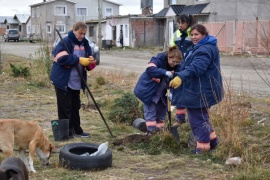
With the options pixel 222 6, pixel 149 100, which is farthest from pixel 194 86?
pixel 222 6

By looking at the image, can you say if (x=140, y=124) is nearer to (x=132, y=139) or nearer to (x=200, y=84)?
(x=132, y=139)

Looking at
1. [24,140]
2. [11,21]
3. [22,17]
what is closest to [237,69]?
[24,140]

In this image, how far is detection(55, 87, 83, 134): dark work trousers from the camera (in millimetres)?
7504

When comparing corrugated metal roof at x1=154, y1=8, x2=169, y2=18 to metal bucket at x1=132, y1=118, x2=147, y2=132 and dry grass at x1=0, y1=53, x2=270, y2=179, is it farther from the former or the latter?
metal bucket at x1=132, y1=118, x2=147, y2=132


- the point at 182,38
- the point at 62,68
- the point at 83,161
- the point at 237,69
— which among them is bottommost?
the point at 237,69

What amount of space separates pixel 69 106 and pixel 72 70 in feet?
1.85

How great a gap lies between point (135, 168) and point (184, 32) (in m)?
2.82

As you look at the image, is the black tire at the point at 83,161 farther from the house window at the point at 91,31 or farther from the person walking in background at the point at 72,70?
the house window at the point at 91,31

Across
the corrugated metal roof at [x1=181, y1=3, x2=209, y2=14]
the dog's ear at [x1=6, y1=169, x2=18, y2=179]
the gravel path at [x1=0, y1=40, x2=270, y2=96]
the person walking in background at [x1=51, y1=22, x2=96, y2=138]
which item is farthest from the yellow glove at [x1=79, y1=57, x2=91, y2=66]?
the corrugated metal roof at [x1=181, y1=3, x2=209, y2=14]

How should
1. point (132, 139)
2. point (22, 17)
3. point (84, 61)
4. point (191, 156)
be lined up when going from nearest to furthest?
point (191, 156) → point (132, 139) → point (84, 61) → point (22, 17)

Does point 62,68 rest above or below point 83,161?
above

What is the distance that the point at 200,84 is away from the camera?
6238mm

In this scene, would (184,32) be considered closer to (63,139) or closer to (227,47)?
(63,139)

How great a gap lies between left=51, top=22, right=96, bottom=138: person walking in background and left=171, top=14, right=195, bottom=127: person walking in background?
144 centimetres
